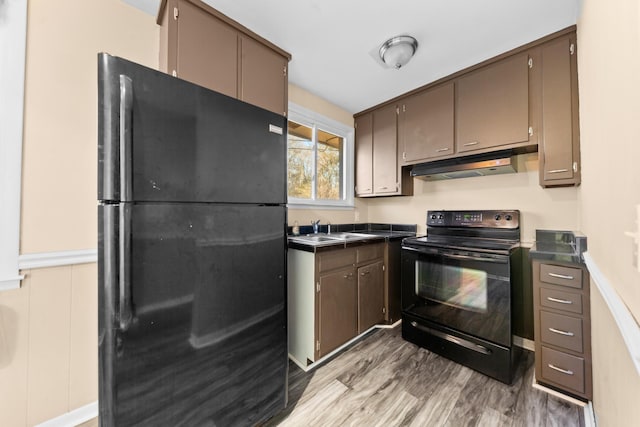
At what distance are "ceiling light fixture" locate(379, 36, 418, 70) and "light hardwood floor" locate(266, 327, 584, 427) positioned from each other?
2.43 m

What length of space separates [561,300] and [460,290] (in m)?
0.57

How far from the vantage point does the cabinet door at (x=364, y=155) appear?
295 cm

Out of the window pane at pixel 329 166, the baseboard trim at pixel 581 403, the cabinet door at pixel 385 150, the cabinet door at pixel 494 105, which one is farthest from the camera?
→ the window pane at pixel 329 166

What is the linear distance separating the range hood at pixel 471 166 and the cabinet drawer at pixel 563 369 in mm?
1385

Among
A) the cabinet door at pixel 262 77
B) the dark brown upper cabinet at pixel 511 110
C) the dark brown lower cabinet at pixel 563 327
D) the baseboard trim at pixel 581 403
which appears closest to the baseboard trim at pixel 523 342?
the baseboard trim at pixel 581 403

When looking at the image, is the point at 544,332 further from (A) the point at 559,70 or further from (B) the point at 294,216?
(B) the point at 294,216

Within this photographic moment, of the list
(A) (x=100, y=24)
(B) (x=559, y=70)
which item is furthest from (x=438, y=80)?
(A) (x=100, y=24)

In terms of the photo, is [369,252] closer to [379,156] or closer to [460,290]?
[460,290]

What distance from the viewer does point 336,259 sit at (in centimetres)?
199

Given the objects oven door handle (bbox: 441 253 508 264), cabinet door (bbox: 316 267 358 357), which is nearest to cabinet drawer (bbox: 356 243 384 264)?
cabinet door (bbox: 316 267 358 357)

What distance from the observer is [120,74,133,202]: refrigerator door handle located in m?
0.82

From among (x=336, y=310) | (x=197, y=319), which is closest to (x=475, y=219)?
(x=336, y=310)

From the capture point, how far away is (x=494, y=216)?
7.27 ft

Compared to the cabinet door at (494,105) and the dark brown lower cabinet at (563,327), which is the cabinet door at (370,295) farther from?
the cabinet door at (494,105)
